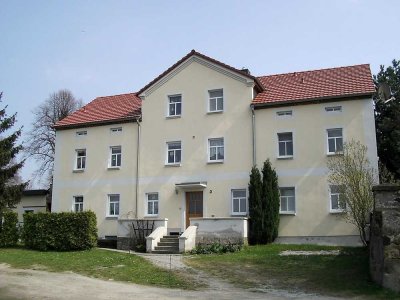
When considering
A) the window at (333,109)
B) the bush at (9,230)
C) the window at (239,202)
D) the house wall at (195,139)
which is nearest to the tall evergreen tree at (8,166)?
the bush at (9,230)

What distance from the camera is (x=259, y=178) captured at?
24312 millimetres

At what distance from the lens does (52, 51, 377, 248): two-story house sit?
24000 mm

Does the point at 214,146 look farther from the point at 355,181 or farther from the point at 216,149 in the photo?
the point at 355,181

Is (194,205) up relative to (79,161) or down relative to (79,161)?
down

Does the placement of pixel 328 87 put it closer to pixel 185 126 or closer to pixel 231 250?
pixel 185 126

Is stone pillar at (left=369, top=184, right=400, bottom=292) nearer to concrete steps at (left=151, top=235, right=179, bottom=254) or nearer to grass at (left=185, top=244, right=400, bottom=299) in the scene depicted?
grass at (left=185, top=244, right=400, bottom=299)

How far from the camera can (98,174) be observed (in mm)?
29172

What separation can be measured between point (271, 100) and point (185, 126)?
17.0ft

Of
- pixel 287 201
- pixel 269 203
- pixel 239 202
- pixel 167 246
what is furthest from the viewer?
pixel 239 202

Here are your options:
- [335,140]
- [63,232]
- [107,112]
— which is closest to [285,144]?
[335,140]

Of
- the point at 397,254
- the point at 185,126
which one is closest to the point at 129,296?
the point at 397,254

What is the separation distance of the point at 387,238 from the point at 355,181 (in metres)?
7.94

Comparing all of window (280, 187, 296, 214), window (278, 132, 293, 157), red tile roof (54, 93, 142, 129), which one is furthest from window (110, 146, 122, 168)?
window (280, 187, 296, 214)

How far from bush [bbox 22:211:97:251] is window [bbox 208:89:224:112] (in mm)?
9114
